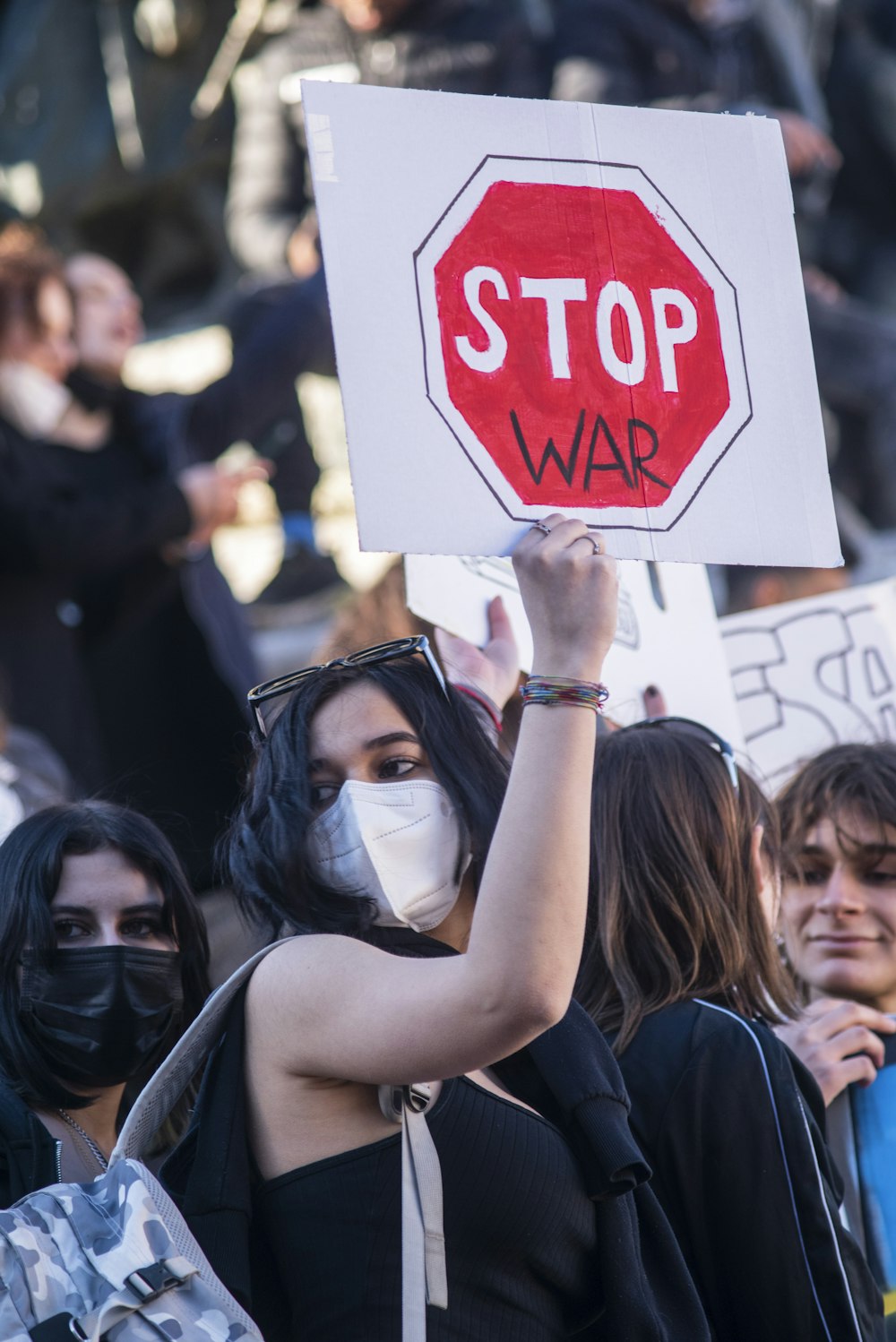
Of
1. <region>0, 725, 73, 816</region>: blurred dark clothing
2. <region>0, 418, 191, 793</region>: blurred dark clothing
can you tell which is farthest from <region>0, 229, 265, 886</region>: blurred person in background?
<region>0, 725, 73, 816</region>: blurred dark clothing

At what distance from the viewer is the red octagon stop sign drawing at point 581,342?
6.13 ft

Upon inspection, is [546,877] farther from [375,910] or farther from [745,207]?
[745,207]

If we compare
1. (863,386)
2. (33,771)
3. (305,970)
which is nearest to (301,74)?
(863,386)

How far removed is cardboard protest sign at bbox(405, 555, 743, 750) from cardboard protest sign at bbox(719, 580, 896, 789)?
27 centimetres

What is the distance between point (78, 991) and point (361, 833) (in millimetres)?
458

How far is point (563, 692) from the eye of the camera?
1.69 m

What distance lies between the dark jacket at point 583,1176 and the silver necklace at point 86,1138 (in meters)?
0.36

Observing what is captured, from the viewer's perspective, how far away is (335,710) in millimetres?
1977

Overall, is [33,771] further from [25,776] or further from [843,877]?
[843,877]

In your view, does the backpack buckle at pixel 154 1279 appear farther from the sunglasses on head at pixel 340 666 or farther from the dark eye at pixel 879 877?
the dark eye at pixel 879 877

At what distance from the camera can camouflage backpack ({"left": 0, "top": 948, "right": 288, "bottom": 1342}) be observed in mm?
1592

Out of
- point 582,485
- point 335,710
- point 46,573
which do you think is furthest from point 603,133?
point 46,573

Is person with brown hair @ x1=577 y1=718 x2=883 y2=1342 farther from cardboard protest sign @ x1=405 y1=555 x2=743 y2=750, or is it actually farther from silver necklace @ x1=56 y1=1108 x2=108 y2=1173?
silver necklace @ x1=56 y1=1108 x2=108 y2=1173

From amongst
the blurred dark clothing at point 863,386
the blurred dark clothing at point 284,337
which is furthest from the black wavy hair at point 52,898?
the blurred dark clothing at point 863,386
